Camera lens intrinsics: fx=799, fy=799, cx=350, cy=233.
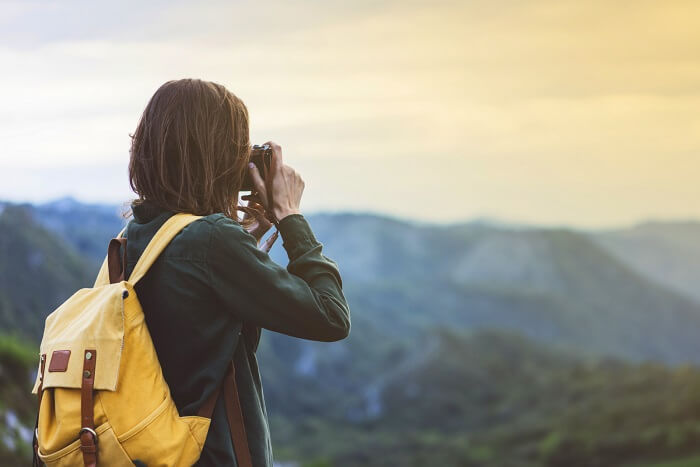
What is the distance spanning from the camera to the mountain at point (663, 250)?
235 feet

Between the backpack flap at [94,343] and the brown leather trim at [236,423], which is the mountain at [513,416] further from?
the backpack flap at [94,343]

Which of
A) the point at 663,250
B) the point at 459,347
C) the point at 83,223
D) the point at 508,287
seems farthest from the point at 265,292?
the point at 663,250

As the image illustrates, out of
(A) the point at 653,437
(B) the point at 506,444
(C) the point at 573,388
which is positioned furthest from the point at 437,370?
(A) the point at 653,437

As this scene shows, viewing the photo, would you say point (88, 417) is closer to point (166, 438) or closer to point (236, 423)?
point (166, 438)

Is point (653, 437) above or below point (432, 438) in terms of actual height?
above

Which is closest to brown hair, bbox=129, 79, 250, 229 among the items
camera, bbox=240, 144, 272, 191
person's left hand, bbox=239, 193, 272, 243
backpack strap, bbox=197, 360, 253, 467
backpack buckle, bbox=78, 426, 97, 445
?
camera, bbox=240, 144, 272, 191

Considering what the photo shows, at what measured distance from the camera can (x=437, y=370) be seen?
39.0 metres

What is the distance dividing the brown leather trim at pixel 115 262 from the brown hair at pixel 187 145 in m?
0.15

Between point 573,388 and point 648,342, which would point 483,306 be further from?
point 573,388

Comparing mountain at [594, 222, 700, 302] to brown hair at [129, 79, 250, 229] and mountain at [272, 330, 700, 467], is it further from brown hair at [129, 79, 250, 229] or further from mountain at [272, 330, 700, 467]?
brown hair at [129, 79, 250, 229]

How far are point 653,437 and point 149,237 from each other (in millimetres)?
23800

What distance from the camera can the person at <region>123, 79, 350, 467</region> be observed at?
1.99 m

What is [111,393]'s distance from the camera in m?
1.91

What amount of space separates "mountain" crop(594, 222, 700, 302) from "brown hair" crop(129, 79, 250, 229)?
7361 centimetres
